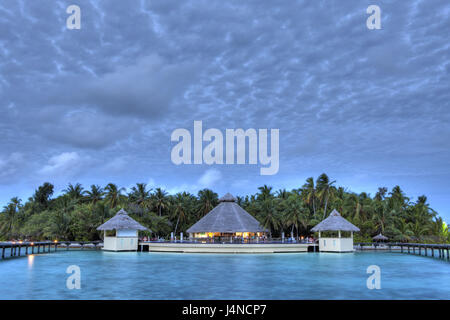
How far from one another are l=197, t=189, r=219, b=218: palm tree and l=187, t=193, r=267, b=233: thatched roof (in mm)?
9895

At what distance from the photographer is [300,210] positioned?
2386 inches

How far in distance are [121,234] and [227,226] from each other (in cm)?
1409

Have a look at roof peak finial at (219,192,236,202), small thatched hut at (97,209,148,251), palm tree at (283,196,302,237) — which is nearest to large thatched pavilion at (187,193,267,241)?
roof peak finial at (219,192,236,202)

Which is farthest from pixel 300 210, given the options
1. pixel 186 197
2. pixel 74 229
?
pixel 74 229

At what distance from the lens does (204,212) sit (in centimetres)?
7169

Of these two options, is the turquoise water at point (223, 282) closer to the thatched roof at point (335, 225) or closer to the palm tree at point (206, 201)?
the thatched roof at point (335, 225)

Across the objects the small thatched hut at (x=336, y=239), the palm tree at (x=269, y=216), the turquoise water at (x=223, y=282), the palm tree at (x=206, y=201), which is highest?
the palm tree at (x=206, y=201)

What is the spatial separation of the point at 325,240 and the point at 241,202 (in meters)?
28.3

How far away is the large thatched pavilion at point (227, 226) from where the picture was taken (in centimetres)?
5469

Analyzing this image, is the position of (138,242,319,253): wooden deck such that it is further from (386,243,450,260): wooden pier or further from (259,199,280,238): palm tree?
(386,243,450,260): wooden pier

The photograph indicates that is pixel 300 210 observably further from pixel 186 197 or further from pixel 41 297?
pixel 41 297

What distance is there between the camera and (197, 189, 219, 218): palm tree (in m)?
71.2

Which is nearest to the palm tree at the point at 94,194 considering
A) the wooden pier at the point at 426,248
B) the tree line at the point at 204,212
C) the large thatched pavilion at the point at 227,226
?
the tree line at the point at 204,212
